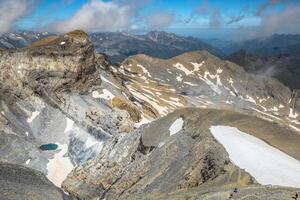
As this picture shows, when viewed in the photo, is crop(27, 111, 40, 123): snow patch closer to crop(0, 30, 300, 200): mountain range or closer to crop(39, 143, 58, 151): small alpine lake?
crop(0, 30, 300, 200): mountain range

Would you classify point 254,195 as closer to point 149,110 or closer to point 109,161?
point 109,161

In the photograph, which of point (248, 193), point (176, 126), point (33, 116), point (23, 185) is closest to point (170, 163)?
point (176, 126)

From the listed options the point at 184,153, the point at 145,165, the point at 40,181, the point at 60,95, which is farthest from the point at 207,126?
the point at 60,95

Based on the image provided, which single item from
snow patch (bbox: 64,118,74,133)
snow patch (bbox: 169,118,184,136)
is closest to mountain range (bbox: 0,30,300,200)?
snow patch (bbox: 169,118,184,136)

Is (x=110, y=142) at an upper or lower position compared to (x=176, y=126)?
lower

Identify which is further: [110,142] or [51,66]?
[51,66]

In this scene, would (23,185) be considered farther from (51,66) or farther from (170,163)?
(51,66)
